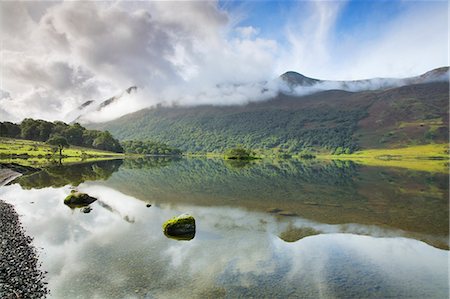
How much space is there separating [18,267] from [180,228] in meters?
12.2

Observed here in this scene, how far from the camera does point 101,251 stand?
2250cm

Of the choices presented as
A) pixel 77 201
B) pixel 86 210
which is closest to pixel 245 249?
pixel 86 210

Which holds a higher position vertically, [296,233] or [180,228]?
[180,228]

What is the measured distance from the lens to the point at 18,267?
1822cm

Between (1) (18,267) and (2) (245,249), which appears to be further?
(2) (245,249)

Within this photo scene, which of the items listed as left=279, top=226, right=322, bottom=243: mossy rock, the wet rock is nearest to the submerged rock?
left=279, top=226, right=322, bottom=243: mossy rock

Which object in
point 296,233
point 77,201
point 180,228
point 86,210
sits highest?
point 77,201

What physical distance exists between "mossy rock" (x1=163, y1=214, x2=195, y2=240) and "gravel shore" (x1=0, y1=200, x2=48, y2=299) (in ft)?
33.4

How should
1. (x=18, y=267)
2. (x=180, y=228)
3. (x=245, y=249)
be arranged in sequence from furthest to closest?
(x=180, y=228)
(x=245, y=249)
(x=18, y=267)

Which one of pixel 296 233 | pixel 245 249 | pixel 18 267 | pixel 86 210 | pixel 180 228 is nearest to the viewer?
pixel 18 267

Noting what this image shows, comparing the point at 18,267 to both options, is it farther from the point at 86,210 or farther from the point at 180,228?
the point at 86,210

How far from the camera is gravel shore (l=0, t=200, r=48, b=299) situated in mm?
15398

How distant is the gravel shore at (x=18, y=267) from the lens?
15.4 meters

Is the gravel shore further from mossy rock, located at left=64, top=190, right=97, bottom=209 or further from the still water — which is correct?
mossy rock, located at left=64, top=190, right=97, bottom=209
